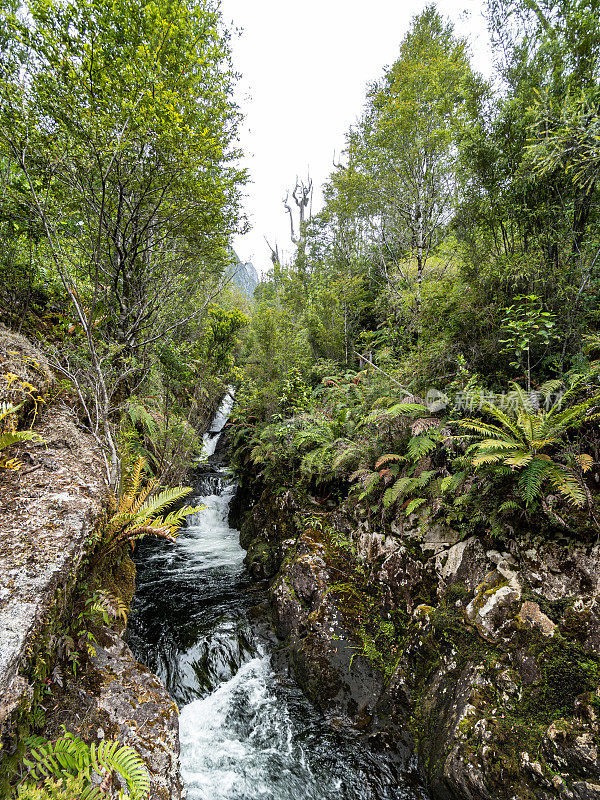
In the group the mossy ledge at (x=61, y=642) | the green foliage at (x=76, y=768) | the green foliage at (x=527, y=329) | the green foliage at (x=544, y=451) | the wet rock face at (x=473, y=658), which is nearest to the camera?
the green foliage at (x=76, y=768)

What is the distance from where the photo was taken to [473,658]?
3.30m

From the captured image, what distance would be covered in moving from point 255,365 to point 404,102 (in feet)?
25.5

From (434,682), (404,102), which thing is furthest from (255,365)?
(434,682)

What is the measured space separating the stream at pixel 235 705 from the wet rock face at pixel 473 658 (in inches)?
14.1

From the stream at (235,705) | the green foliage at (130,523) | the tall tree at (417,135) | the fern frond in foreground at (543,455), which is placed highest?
the tall tree at (417,135)

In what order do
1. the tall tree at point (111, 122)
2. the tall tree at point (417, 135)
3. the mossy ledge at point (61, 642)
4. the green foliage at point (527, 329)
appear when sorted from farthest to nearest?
the tall tree at point (417, 135)
the green foliage at point (527, 329)
the tall tree at point (111, 122)
the mossy ledge at point (61, 642)

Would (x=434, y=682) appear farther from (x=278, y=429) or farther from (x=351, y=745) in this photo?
(x=278, y=429)

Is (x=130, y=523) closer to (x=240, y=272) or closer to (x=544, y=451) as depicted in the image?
(x=544, y=451)

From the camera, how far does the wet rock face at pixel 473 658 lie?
2643mm

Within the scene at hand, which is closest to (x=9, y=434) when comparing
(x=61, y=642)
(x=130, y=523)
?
(x=130, y=523)

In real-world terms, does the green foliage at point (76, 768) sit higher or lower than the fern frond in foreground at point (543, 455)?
lower

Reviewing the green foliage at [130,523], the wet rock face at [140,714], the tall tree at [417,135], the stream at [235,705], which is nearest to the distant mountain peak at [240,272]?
the tall tree at [417,135]

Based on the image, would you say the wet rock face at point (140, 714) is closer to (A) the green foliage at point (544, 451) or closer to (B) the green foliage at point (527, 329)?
(A) the green foliage at point (544, 451)

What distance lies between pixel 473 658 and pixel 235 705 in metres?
3.03
